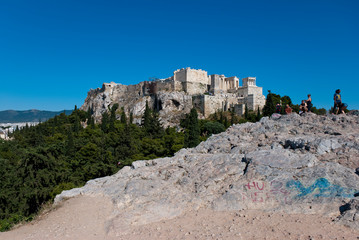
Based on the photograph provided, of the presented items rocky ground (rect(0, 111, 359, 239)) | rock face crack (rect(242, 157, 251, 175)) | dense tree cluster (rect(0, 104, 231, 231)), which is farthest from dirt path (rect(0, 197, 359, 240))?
dense tree cluster (rect(0, 104, 231, 231))

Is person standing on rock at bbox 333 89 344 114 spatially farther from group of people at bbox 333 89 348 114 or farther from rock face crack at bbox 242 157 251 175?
rock face crack at bbox 242 157 251 175

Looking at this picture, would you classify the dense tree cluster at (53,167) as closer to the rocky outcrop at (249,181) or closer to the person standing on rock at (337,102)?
the rocky outcrop at (249,181)

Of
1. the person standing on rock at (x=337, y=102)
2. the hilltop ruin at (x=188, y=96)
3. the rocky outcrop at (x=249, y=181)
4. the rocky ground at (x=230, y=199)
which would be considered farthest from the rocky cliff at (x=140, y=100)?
the rocky ground at (x=230, y=199)

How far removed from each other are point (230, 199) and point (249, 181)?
3.25 ft

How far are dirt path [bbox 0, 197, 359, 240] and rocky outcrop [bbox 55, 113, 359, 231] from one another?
1.08ft

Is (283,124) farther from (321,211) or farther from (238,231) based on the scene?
(238,231)

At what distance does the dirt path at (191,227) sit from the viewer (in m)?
6.24

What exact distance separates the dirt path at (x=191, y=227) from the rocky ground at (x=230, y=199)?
0.02 m

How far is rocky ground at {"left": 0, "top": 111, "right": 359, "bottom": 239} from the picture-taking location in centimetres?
668

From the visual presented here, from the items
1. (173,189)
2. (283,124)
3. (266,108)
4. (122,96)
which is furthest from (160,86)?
(173,189)

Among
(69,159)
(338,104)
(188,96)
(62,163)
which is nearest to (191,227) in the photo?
(338,104)

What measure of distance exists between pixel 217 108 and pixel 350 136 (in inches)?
1917

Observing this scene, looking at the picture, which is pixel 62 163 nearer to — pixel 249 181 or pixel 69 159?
pixel 69 159

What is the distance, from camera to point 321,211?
693 centimetres
